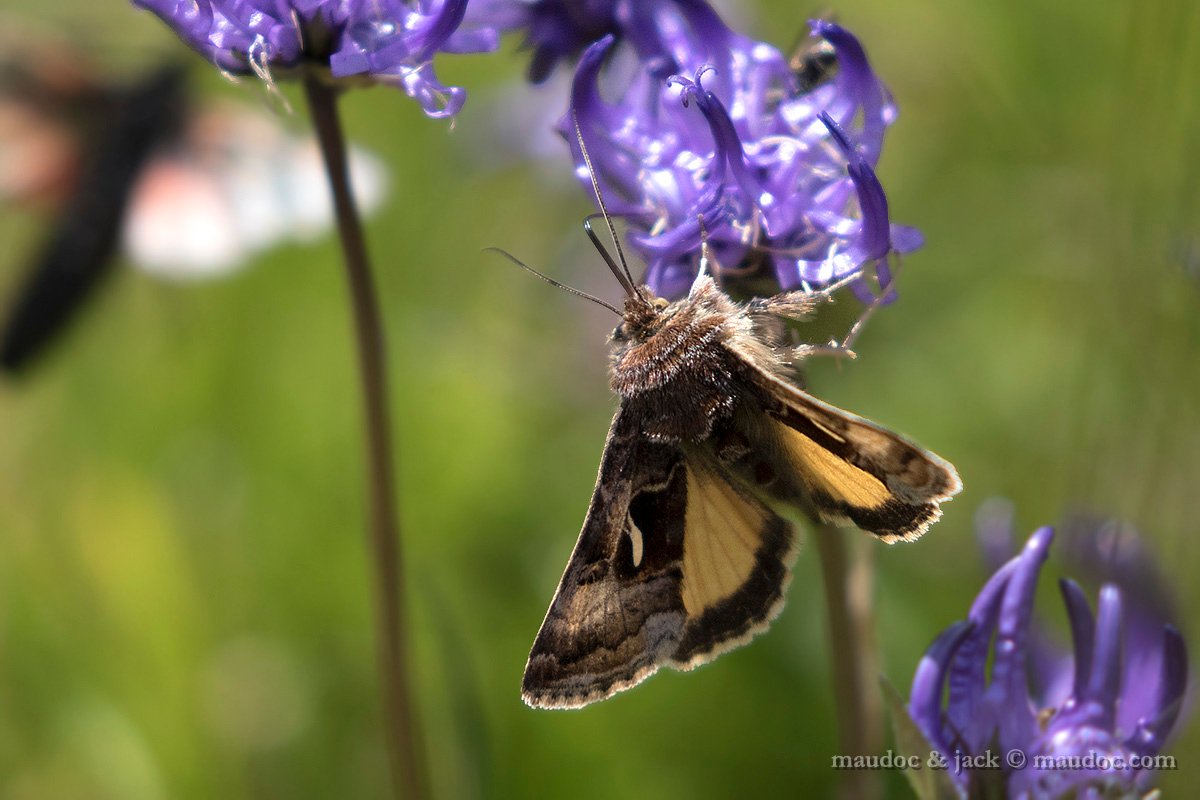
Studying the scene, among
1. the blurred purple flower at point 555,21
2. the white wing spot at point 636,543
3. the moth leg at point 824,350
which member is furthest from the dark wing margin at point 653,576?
the blurred purple flower at point 555,21

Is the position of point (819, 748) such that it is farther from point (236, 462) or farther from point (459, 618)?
point (236, 462)

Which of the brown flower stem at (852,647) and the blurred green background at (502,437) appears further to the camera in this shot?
the blurred green background at (502,437)

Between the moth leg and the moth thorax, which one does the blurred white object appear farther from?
the moth leg

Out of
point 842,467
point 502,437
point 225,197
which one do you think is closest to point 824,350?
point 842,467

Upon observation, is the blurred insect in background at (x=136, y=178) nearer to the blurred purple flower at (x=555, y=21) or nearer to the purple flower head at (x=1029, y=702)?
the blurred purple flower at (x=555, y=21)

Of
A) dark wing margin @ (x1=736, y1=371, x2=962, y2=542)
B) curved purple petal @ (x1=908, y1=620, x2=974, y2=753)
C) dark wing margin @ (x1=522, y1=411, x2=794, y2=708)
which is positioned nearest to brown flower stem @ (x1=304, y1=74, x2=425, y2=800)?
dark wing margin @ (x1=522, y1=411, x2=794, y2=708)

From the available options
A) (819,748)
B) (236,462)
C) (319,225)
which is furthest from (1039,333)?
(236,462)
